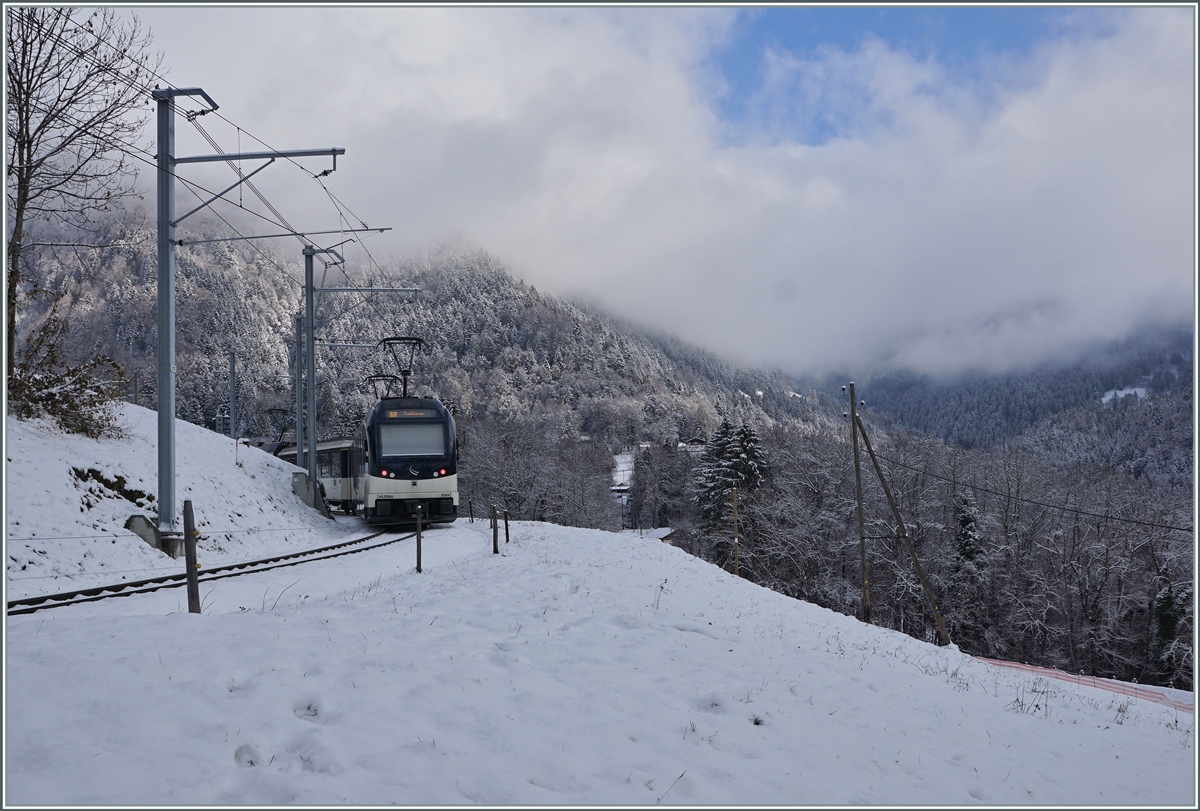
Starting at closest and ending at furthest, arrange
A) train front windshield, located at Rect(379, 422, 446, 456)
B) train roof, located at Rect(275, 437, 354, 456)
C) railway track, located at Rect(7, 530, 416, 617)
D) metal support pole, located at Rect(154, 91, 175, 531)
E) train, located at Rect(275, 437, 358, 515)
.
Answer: railway track, located at Rect(7, 530, 416, 617) → metal support pole, located at Rect(154, 91, 175, 531) → train front windshield, located at Rect(379, 422, 446, 456) → train, located at Rect(275, 437, 358, 515) → train roof, located at Rect(275, 437, 354, 456)

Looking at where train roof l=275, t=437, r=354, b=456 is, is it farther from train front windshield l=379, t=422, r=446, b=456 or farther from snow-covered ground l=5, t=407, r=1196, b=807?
snow-covered ground l=5, t=407, r=1196, b=807

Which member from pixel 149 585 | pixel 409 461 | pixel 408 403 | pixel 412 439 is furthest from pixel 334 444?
pixel 149 585

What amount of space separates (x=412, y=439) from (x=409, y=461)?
0.71m

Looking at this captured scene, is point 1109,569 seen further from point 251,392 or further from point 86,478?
point 251,392

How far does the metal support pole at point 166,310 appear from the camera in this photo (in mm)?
12945

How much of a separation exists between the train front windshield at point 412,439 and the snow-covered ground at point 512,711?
415 inches

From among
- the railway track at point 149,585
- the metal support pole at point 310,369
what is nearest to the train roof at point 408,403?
the metal support pole at point 310,369

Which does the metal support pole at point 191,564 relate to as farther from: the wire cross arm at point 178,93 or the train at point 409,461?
the train at point 409,461

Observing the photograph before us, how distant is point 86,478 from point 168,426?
214 centimetres

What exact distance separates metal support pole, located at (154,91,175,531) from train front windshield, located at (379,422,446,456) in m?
8.52

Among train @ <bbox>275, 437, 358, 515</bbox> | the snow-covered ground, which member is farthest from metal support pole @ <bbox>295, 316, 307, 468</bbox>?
the snow-covered ground

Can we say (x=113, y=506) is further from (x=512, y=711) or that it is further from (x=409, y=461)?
(x=512, y=711)

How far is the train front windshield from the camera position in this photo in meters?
21.7

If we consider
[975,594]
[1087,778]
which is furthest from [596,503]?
[1087,778]
